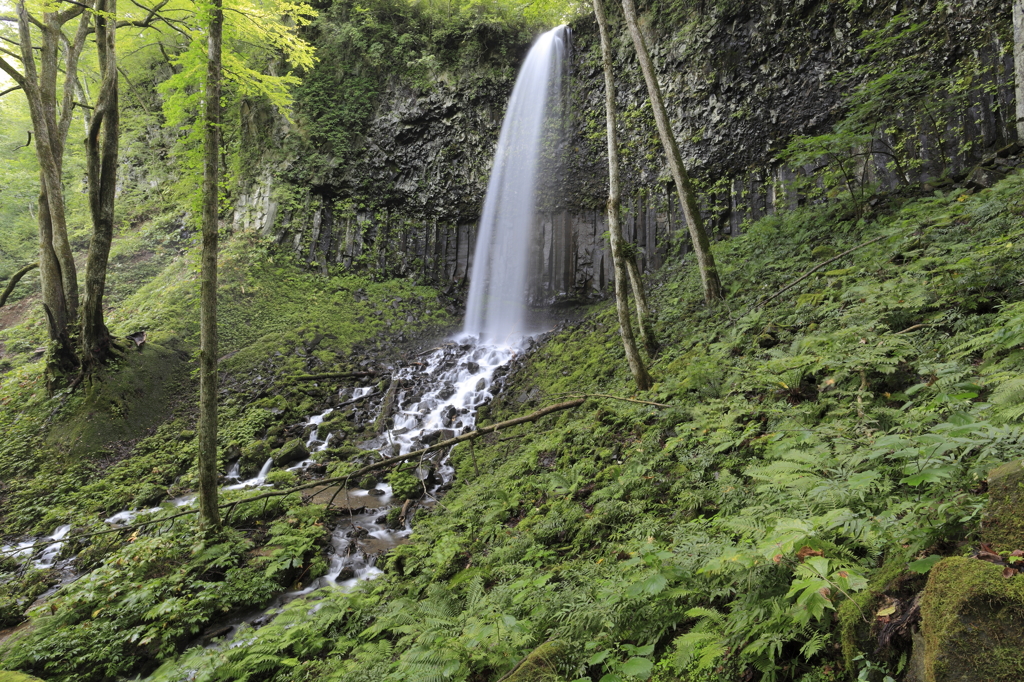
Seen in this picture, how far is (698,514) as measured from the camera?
10.8 feet

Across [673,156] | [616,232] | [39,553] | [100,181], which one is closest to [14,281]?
[100,181]

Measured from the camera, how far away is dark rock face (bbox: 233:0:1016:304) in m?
8.75

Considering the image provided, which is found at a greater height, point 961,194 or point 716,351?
point 961,194

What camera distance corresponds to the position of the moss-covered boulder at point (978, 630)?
1.15m

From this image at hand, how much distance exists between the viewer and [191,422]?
34.1 ft

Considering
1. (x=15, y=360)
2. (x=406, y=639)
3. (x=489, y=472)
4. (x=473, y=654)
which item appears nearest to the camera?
(x=473, y=654)

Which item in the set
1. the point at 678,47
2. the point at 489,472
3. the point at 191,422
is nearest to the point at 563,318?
the point at 678,47

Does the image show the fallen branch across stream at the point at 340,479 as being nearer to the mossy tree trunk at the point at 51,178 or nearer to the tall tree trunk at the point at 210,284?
the tall tree trunk at the point at 210,284

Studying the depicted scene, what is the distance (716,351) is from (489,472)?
152 inches

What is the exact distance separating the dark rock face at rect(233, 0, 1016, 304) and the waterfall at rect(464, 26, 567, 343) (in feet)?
1.80

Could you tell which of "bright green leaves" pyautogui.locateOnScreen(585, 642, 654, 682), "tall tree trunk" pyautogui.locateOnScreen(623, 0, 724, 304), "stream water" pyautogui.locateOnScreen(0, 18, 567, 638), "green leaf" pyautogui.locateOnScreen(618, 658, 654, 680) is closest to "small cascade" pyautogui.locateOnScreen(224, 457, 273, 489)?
"stream water" pyautogui.locateOnScreen(0, 18, 567, 638)

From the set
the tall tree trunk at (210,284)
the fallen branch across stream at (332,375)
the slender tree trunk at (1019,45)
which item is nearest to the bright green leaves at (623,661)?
the tall tree trunk at (210,284)

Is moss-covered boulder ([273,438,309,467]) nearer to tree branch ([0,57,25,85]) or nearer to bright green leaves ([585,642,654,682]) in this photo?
bright green leaves ([585,642,654,682])

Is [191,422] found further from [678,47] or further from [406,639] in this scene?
[678,47]
